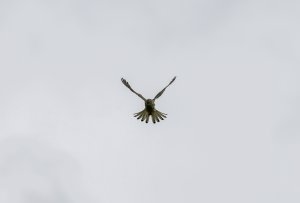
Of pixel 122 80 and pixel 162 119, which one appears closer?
pixel 122 80

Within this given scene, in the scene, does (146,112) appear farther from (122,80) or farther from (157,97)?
(122,80)

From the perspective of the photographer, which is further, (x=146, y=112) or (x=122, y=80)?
(x=146, y=112)

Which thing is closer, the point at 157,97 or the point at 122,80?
the point at 122,80

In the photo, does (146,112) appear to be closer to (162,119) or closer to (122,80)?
(162,119)

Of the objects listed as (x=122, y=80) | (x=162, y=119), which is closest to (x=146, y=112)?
(x=162, y=119)
